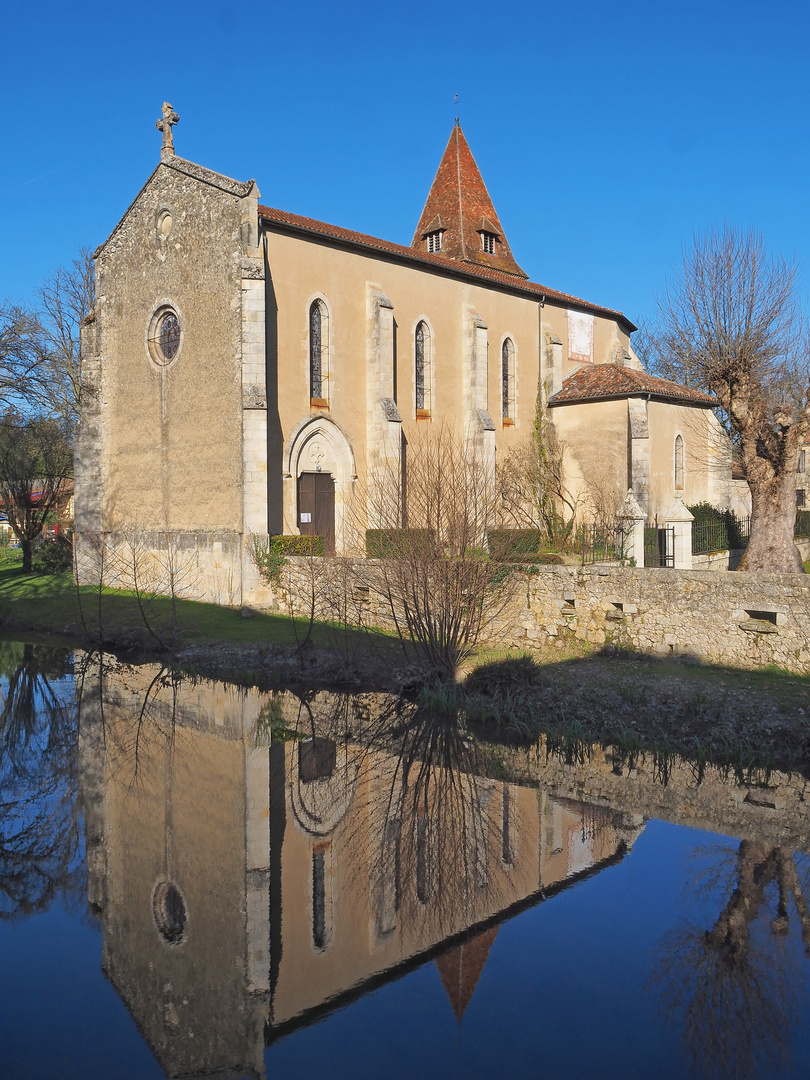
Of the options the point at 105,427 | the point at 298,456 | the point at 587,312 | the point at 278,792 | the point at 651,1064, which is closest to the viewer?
the point at 651,1064

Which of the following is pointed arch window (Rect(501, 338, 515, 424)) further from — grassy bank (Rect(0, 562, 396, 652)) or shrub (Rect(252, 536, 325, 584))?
grassy bank (Rect(0, 562, 396, 652))

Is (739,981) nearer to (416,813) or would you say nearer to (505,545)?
(416,813)

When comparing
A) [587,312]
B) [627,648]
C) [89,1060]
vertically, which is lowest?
[89,1060]

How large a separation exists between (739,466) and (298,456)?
10.9 metres

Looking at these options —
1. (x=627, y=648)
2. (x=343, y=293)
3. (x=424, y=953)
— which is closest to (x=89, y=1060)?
(x=424, y=953)

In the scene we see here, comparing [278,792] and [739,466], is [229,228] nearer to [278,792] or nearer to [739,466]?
[739,466]

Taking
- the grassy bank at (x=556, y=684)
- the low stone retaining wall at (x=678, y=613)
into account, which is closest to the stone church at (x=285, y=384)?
the grassy bank at (x=556, y=684)

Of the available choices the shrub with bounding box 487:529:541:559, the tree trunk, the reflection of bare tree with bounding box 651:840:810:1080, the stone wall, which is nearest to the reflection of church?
the reflection of bare tree with bounding box 651:840:810:1080

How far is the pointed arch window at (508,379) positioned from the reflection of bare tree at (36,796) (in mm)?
18032

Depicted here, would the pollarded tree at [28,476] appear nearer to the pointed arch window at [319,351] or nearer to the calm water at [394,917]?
the pointed arch window at [319,351]

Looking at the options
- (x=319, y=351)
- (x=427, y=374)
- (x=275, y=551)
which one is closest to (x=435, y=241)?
(x=427, y=374)

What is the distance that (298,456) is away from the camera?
22.3 m

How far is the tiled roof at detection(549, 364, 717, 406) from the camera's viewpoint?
2805cm

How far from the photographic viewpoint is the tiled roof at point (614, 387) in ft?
92.0
